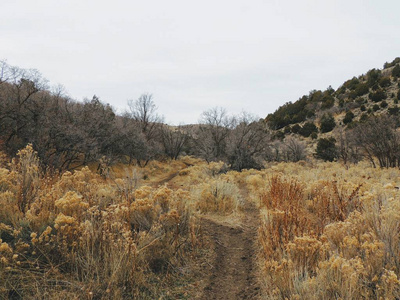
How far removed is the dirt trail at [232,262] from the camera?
336cm

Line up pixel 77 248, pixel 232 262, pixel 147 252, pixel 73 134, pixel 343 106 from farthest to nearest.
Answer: pixel 343 106
pixel 73 134
pixel 232 262
pixel 147 252
pixel 77 248

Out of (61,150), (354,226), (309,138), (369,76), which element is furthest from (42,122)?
(369,76)

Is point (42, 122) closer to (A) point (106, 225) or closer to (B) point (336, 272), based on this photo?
(A) point (106, 225)

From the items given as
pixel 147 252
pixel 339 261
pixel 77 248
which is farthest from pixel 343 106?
pixel 77 248

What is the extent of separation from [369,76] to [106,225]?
4442 cm

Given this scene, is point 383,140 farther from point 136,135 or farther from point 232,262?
point 136,135

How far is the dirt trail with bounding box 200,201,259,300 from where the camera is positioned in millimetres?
3355

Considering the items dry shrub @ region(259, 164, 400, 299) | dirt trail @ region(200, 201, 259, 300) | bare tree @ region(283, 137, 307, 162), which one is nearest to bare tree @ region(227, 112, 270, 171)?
bare tree @ region(283, 137, 307, 162)

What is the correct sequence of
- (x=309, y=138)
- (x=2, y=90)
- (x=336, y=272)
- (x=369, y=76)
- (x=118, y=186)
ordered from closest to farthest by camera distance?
(x=336, y=272), (x=118, y=186), (x=2, y=90), (x=309, y=138), (x=369, y=76)

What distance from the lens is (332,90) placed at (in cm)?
4247

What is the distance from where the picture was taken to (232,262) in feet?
14.0

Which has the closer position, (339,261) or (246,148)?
(339,261)

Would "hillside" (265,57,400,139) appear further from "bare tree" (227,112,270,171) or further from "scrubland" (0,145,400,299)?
"scrubland" (0,145,400,299)

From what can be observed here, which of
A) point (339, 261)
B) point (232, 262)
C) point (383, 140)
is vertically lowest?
point (232, 262)
